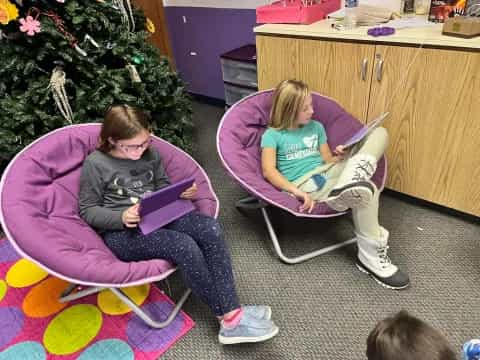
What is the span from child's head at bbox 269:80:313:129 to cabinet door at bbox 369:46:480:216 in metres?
0.43

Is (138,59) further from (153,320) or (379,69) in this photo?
(153,320)

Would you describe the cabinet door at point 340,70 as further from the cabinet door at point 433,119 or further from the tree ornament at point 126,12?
the tree ornament at point 126,12

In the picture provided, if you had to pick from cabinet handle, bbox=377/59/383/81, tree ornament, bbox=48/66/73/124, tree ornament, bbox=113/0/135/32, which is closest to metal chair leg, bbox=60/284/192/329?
tree ornament, bbox=48/66/73/124

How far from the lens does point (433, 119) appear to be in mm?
1776

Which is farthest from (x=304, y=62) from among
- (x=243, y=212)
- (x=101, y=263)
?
(x=101, y=263)

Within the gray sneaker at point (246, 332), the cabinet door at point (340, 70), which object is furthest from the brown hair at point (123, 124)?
the cabinet door at point (340, 70)

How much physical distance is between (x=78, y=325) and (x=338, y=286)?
1120mm

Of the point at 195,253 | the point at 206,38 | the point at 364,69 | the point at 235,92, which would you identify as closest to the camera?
the point at 195,253

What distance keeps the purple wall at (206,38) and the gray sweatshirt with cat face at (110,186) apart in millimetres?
1925

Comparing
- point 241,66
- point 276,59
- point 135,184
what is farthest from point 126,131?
point 241,66

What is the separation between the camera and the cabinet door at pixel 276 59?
2.11 meters

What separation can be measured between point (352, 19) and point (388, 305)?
1423 millimetres

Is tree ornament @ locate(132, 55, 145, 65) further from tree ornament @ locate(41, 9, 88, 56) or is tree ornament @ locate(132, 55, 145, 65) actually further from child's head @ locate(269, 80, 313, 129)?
child's head @ locate(269, 80, 313, 129)

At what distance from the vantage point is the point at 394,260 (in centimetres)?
175
